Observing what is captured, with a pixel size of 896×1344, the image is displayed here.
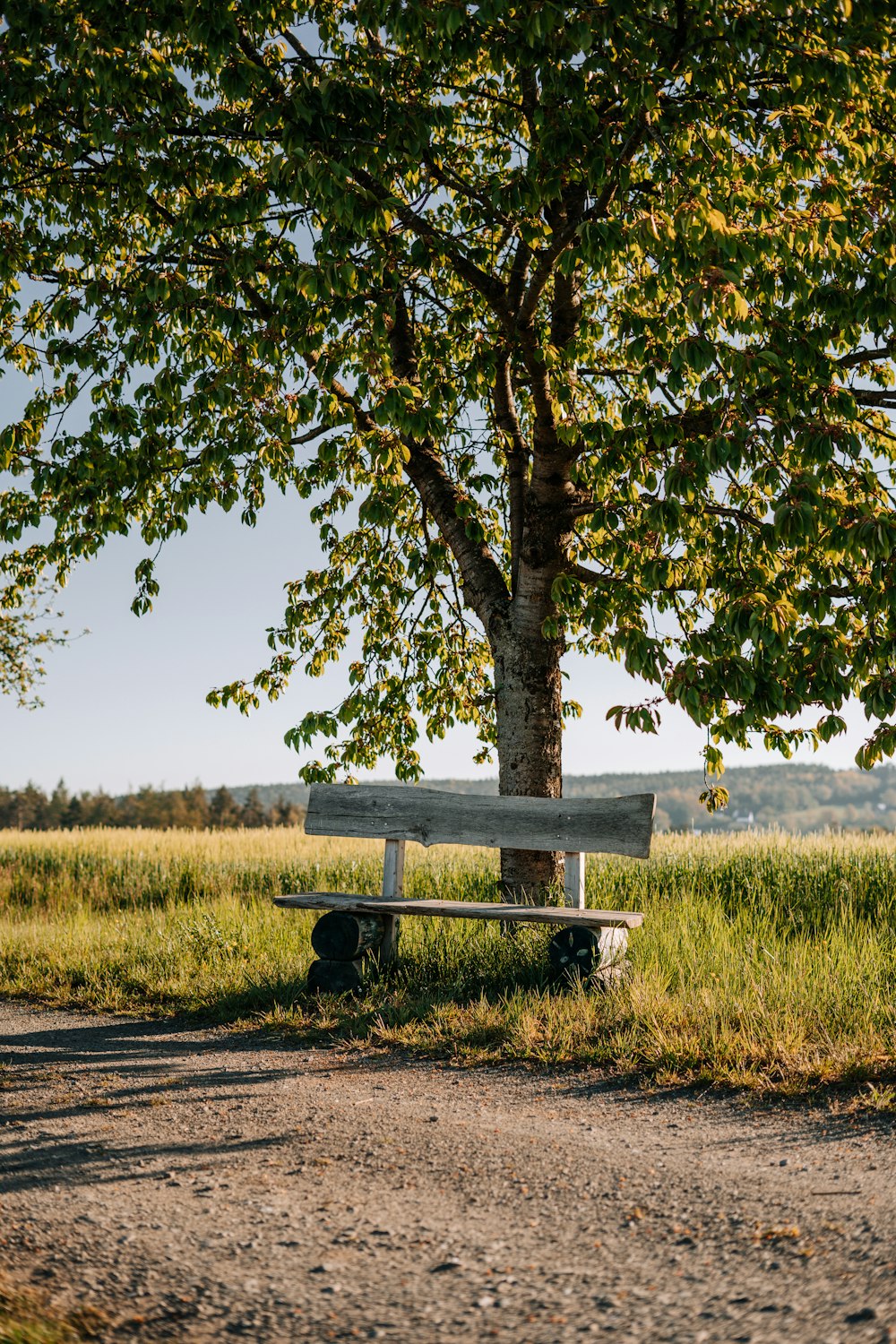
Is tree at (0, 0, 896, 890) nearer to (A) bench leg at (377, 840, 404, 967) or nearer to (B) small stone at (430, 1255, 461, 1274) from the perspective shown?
(A) bench leg at (377, 840, 404, 967)

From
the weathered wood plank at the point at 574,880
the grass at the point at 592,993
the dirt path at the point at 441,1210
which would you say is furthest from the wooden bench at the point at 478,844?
the dirt path at the point at 441,1210

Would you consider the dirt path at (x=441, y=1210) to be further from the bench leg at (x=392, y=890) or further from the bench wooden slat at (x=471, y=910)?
the bench leg at (x=392, y=890)

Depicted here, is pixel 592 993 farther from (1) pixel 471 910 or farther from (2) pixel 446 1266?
(2) pixel 446 1266

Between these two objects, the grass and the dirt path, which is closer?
the dirt path

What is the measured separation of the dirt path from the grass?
479 mm

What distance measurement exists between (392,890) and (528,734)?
201 cm

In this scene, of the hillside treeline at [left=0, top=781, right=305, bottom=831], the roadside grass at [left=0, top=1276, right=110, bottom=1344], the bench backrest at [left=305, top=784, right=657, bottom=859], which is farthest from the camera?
the hillside treeline at [left=0, top=781, right=305, bottom=831]

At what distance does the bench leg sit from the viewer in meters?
7.83

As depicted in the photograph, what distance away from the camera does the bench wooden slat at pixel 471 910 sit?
682 cm

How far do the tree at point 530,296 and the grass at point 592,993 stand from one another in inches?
61.6

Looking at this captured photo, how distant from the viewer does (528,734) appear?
930cm

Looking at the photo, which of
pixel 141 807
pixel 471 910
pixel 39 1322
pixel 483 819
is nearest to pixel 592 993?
pixel 471 910

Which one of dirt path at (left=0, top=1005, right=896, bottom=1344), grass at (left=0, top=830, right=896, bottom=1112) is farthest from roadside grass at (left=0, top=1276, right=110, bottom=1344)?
grass at (left=0, top=830, right=896, bottom=1112)

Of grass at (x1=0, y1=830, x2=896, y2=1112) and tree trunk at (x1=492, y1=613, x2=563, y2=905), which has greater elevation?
tree trunk at (x1=492, y1=613, x2=563, y2=905)
